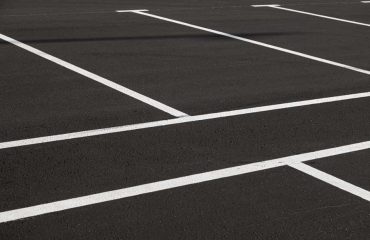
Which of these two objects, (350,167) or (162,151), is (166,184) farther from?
(350,167)

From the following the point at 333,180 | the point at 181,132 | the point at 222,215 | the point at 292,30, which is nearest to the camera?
the point at 222,215

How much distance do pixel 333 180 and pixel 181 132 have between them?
1670 millimetres

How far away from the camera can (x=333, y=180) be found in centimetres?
587

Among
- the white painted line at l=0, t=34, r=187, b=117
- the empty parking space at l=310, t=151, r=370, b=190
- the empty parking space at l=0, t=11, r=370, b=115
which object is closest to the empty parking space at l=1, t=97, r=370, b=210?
the empty parking space at l=310, t=151, r=370, b=190

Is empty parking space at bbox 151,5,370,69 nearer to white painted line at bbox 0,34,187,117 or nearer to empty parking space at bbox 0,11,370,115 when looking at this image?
empty parking space at bbox 0,11,370,115

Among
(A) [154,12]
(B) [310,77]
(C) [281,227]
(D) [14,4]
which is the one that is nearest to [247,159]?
(C) [281,227]

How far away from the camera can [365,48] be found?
11.7 metres

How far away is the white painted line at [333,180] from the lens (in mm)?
5618

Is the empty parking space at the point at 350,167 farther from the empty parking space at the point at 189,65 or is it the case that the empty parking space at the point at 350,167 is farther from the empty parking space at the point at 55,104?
the empty parking space at the point at 55,104

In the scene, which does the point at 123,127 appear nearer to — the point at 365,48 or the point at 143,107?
the point at 143,107

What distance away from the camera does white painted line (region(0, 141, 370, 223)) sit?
5031 mm

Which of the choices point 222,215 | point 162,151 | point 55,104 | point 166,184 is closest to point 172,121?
point 162,151

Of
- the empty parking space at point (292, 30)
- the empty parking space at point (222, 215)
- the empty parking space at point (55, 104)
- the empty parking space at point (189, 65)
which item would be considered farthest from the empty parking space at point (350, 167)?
the empty parking space at point (292, 30)

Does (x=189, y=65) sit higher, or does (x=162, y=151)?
(x=162, y=151)
